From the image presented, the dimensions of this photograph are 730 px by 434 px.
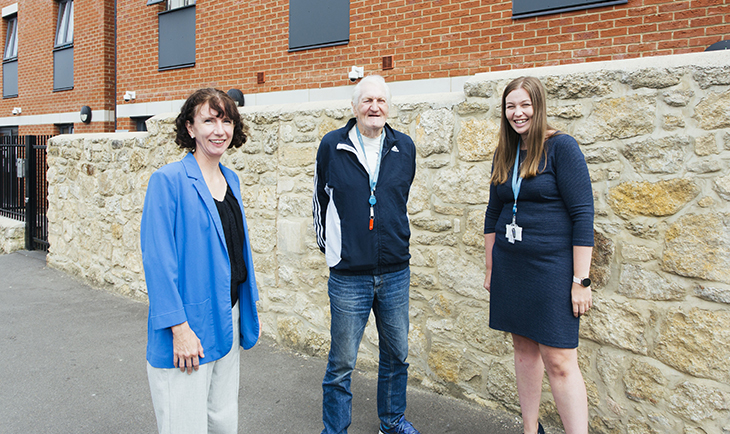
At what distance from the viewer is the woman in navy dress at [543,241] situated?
230cm

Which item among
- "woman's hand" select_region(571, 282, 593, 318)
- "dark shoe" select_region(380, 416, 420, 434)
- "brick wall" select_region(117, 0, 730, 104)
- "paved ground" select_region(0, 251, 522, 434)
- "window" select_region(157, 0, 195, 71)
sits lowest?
"paved ground" select_region(0, 251, 522, 434)

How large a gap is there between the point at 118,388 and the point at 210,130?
2.55 meters

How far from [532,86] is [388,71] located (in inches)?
178

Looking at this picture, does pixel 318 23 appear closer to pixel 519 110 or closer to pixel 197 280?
pixel 519 110

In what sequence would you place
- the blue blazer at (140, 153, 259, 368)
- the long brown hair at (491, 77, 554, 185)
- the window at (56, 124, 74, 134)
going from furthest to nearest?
the window at (56, 124, 74, 134)
the long brown hair at (491, 77, 554, 185)
the blue blazer at (140, 153, 259, 368)

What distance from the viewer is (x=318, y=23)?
7281mm

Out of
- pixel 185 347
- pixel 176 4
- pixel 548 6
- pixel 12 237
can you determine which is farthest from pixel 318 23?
pixel 12 237

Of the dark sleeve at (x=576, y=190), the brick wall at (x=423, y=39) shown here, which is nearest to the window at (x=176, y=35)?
the brick wall at (x=423, y=39)

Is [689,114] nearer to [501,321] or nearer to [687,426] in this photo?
[501,321]

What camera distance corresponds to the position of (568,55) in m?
5.41

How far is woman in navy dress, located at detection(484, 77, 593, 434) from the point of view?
230 centimetres

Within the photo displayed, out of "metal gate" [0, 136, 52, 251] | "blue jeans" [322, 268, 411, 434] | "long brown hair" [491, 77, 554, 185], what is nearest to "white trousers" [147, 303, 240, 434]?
"blue jeans" [322, 268, 411, 434]

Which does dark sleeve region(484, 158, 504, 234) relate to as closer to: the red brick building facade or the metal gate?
the red brick building facade

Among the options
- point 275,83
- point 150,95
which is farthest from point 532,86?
point 150,95
